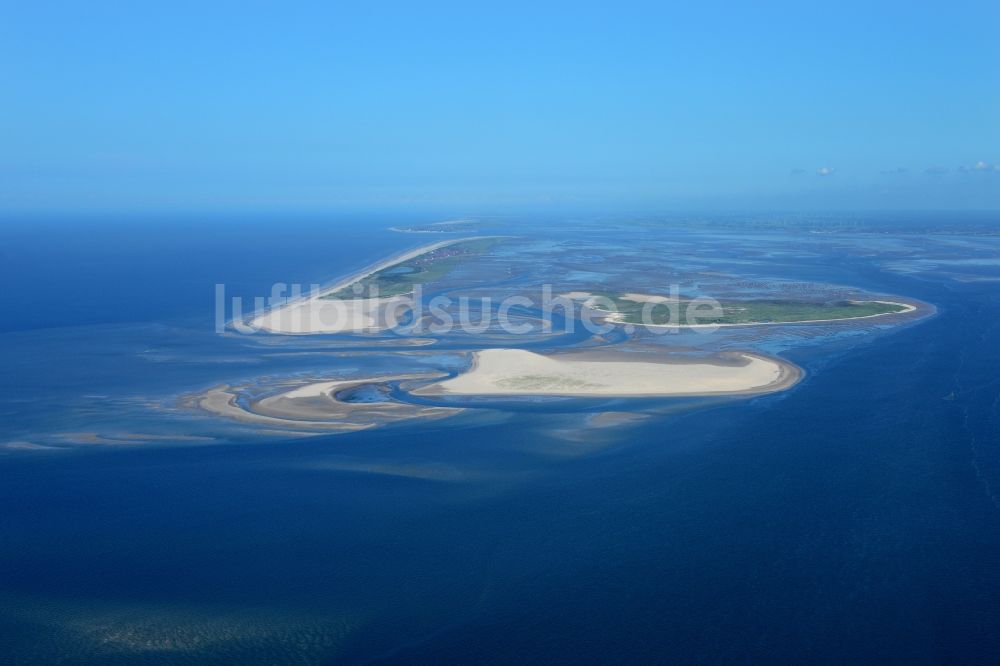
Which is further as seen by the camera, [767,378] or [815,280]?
[815,280]

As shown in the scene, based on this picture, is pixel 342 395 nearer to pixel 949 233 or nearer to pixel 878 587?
pixel 878 587

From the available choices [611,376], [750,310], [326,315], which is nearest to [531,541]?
[611,376]

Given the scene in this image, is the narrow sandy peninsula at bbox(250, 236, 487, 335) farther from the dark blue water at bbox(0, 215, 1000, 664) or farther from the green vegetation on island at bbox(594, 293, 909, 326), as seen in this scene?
the dark blue water at bbox(0, 215, 1000, 664)

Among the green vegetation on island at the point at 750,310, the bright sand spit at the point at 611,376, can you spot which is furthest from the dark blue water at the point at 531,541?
the green vegetation on island at the point at 750,310

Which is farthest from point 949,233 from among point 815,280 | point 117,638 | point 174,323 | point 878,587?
point 117,638

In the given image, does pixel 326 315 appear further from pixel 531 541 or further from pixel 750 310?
pixel 531 541
